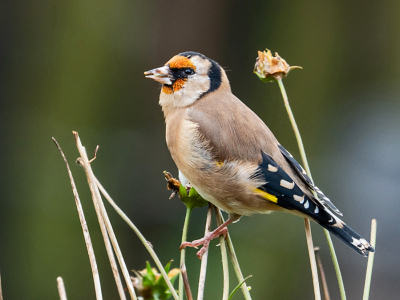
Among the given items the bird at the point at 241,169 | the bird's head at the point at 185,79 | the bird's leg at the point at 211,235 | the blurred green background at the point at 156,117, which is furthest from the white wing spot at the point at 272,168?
the blurred green background at the point at 156,117

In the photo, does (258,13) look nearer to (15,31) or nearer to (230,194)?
A: (15,31)

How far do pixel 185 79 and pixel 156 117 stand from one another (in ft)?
5.90

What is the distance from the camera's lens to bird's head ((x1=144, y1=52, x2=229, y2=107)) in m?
1.25

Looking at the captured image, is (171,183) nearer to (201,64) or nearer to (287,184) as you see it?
(287,184)

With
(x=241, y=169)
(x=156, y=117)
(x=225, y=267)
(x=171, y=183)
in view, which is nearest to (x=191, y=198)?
(x=171, y=183)

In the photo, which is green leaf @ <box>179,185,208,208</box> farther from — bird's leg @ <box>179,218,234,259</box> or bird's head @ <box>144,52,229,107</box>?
bird's head @ <box>144,52,229,107</box>

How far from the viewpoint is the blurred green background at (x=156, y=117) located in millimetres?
2797

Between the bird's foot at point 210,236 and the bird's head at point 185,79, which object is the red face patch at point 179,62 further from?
the bird's foot at point 210,236

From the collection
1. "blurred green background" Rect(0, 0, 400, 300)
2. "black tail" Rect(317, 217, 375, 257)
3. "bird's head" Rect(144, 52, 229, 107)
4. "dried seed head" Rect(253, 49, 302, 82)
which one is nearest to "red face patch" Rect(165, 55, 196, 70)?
"bird's head" Rect(144, 52, 229, 107)

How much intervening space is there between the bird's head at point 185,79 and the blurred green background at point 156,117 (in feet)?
4.96

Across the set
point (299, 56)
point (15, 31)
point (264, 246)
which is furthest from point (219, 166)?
point (15, 31)

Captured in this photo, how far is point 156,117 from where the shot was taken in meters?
3.06

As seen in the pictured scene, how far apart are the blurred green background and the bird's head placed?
59.6 inches

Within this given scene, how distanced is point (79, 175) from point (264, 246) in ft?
3.87
